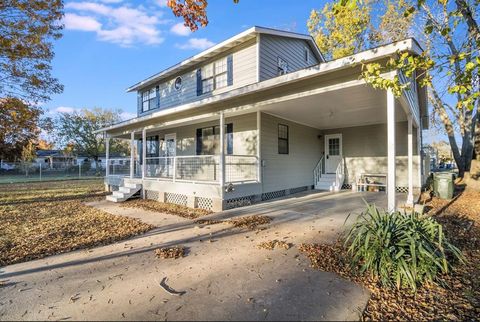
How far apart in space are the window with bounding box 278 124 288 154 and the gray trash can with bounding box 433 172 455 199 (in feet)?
19.1

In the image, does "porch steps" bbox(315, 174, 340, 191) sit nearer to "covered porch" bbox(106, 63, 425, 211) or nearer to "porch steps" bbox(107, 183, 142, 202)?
"covered porch" bbox(106, 63, 425, 211)

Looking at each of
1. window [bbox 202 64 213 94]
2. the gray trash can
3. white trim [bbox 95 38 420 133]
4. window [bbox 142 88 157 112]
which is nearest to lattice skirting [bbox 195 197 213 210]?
white trim [bbox 95 38 420 133]

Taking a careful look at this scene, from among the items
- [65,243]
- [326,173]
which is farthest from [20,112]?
[326,173]

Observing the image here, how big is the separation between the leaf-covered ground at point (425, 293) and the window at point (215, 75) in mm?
8391

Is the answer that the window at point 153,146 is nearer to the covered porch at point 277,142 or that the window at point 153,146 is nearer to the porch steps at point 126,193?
the covered porch at point 277,142

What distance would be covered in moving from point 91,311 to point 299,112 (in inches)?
Result: 322

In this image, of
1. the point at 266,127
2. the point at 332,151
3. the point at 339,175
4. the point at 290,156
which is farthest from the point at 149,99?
the point at 339,175

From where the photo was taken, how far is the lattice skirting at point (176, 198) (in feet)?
28.9

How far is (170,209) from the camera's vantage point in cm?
802

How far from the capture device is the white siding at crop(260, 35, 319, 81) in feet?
32.6

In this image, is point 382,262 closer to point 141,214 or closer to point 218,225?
point 218,225

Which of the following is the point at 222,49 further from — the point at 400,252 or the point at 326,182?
the point at 400,252

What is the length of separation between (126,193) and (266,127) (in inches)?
246

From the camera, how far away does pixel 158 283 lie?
311cm
